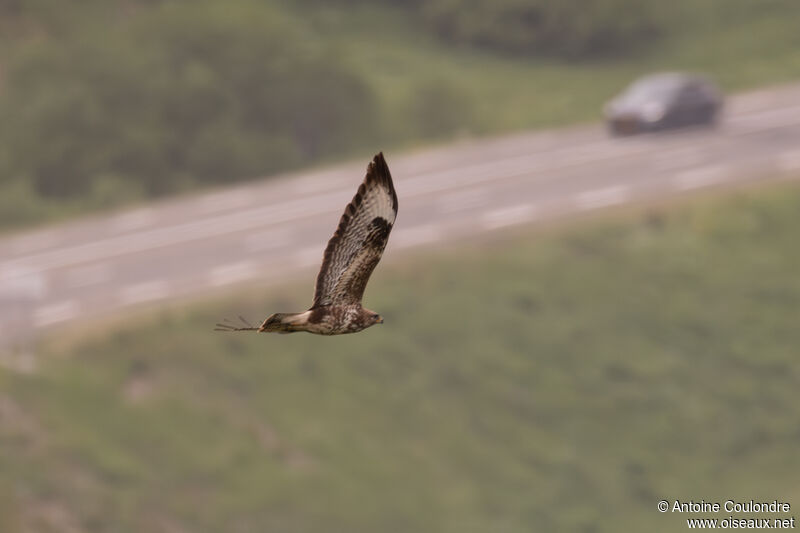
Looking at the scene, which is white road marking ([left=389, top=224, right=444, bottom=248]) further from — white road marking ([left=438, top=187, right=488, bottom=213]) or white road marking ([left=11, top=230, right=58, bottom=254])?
white road marking ([left=11, top=230, right=58, bottom=254])

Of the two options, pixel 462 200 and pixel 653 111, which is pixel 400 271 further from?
pixel 653 111

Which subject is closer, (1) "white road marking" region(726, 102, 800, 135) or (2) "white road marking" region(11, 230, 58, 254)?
(2) "white road marking" region(11, 230, 58, 254)

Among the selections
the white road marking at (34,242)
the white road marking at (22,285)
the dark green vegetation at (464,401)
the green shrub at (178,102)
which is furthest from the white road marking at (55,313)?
the green shrub at (178,102)

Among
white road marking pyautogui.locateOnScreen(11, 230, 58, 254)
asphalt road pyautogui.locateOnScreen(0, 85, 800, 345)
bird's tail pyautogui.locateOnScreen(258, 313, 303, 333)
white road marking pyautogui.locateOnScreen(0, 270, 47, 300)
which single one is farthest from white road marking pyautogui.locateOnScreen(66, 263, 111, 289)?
bird's tail pyautogui.locateOnScreen(258, 313, 303, 333)

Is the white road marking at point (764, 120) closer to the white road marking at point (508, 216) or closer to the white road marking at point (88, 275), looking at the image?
the white road marking at point (508, 216)

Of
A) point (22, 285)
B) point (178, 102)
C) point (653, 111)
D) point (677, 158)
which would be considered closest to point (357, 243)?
point (22, 285)

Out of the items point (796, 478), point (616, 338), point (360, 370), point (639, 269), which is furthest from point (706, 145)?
point (360, 370)

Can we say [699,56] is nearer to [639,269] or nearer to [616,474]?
[639,269]
